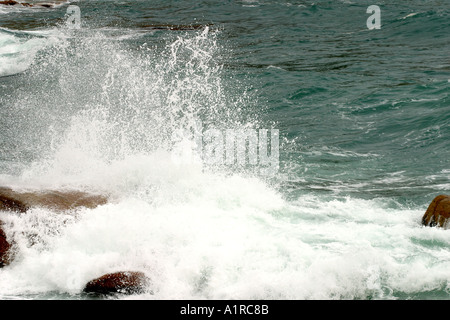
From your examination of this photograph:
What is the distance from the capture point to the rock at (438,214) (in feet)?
27.9

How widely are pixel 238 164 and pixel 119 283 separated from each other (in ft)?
17.1

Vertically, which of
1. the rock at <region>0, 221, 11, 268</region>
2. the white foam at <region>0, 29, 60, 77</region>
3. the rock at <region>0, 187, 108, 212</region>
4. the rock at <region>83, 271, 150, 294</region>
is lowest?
the rock at <region>83, 271, 150, 294</region>

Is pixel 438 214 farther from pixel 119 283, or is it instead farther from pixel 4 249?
pixel 4 249

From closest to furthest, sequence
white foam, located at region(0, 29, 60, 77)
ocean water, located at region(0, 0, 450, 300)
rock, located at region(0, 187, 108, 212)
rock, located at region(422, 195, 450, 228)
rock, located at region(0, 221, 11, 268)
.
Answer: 1. ocean water, located at region(0, 0, 450, 300)
2. rock, located at region(0, 221, 11, 268)
3. rock, located at region(0, 187, 108, 212)
4. rock, located at region(422, 195, 450, 228)
5. white foam, located at region(0, 29, 60, 77)

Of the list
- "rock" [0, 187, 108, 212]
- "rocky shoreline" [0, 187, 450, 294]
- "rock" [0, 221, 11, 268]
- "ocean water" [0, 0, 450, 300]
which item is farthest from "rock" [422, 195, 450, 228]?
"rock" [0, 221, 11, 268]

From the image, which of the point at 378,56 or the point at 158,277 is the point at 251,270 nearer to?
the point at 158,277

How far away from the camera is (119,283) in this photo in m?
7.31

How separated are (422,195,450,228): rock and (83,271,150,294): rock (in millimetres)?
4195

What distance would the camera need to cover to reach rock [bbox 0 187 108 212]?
8.35 m

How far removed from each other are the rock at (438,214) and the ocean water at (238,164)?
21 cm

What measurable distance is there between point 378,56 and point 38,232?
50.8ft

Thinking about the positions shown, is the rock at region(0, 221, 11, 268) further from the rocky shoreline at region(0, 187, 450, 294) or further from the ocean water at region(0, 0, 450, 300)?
the ocean water at region(0, 0, 450, 300)
